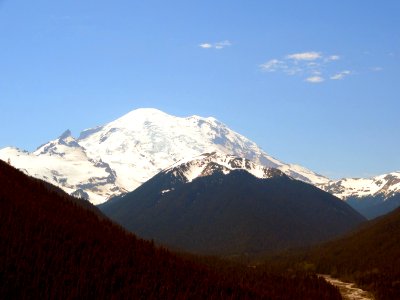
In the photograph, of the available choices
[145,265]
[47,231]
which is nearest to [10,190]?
[47,231]

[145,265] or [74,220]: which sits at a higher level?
[74,220]

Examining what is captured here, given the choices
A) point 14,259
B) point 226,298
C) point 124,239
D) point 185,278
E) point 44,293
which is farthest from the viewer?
point 124,239

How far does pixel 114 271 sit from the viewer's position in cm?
7694

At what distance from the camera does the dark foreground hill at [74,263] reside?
62.2 m

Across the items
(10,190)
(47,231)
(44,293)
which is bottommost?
(44,293)

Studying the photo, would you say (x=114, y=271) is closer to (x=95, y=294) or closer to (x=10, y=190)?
(x=95, y=294)

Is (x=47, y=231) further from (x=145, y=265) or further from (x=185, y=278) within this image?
(x=185, y=278)

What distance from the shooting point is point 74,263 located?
74.1m

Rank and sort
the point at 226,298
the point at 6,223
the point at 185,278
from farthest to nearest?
the point at 185,278, the point at 226,298, the point at 6,223

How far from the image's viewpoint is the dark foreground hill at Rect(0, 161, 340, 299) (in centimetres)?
6222

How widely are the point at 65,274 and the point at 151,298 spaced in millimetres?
10794

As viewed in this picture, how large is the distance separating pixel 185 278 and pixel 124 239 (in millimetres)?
21810

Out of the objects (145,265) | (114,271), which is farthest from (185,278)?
(114,271)

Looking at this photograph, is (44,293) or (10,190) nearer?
(44,293)
